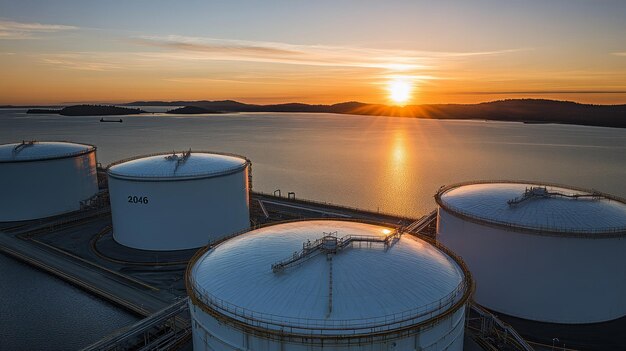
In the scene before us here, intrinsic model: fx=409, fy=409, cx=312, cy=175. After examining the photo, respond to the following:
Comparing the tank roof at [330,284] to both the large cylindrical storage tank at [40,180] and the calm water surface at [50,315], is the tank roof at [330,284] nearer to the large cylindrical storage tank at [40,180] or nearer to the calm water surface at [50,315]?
the calm water surface at [50,315]

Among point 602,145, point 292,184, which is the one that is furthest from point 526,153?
point 292,184

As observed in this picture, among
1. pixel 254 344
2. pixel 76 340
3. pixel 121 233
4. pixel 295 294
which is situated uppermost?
pixel 295 294

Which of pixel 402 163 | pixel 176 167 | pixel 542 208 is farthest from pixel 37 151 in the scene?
pixel 402 163

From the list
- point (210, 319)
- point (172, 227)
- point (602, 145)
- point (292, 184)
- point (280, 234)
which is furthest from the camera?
point (602, 145)

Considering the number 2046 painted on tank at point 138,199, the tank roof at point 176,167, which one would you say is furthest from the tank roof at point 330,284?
the number 2046 painted on tank at point 138,199

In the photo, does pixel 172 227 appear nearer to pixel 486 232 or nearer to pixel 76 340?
pixel 76 340

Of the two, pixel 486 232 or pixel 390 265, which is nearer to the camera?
pixel 390 265

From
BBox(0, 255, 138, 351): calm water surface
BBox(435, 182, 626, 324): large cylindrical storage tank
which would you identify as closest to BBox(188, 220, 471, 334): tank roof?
BBox(435, 182, 626, 324): large cylindrical storage tank
